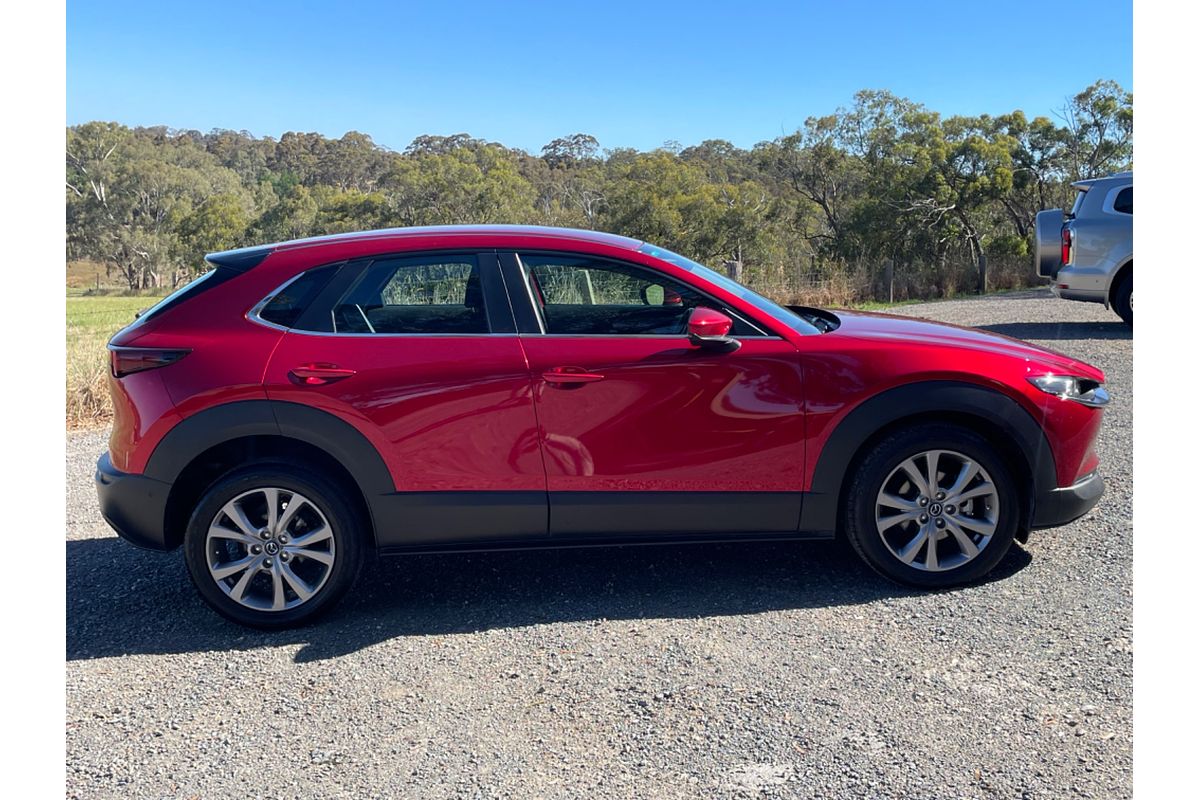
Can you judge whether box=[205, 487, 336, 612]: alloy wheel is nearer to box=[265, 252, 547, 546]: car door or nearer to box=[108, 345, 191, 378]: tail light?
Result: box=[265, 252, 547, 546]: car door

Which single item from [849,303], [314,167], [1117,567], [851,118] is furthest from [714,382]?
[314,167]

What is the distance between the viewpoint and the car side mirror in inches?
156

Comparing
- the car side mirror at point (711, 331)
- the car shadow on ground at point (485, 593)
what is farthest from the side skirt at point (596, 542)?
the car side mirror at point (711, 331)

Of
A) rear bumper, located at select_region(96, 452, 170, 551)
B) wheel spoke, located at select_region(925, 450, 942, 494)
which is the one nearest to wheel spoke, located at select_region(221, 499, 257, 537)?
rear bumper, located at select_region(96, 452, 170, 551)

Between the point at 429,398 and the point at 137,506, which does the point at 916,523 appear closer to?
the point at 429,398

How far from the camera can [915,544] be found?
412 cm

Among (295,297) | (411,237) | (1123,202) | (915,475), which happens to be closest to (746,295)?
(915,475)

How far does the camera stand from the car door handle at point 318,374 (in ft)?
12.9

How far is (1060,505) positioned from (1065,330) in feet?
31.0

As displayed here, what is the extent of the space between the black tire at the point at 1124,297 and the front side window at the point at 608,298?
936cm

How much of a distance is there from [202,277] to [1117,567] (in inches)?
173

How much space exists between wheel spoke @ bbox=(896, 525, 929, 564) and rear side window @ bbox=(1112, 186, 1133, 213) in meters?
9.11

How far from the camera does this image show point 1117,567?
14.4 feet
